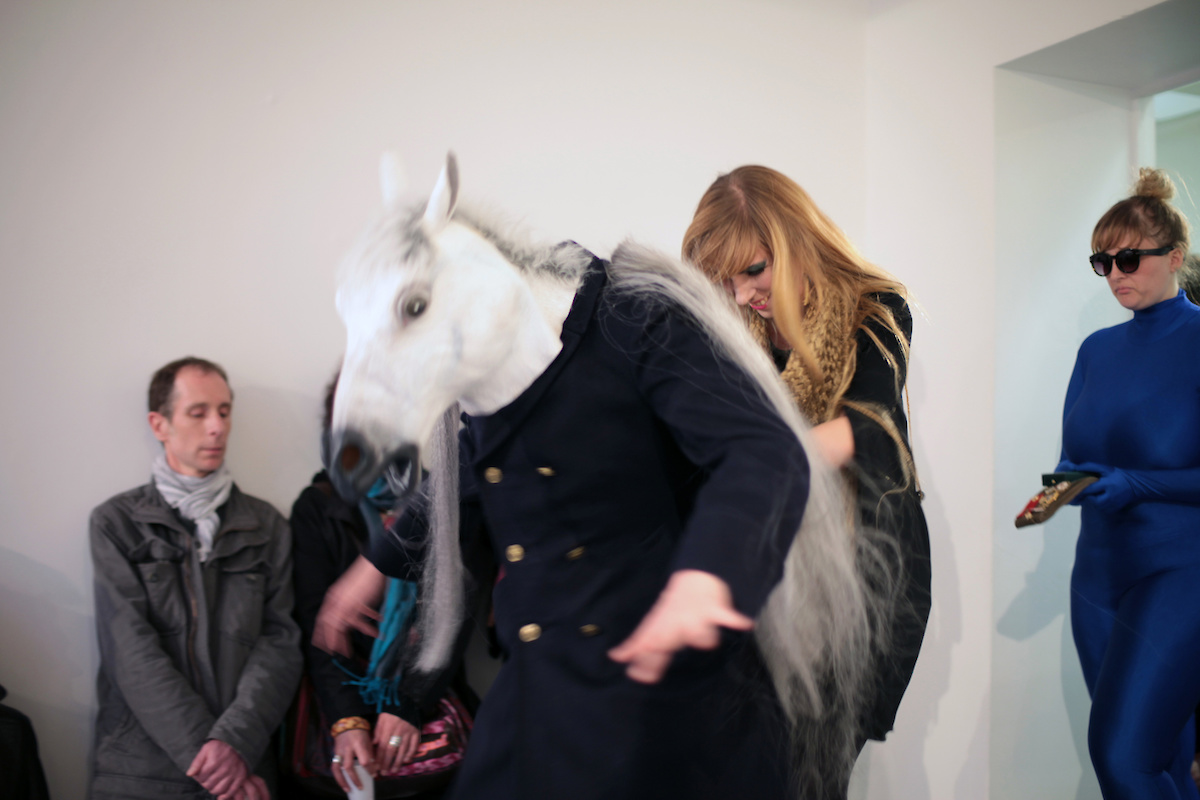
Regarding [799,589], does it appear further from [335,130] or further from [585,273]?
[335,130]

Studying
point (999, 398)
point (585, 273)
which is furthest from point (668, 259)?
point (999, 398)

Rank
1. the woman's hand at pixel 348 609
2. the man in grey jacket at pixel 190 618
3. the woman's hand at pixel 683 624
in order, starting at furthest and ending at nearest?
the man in grey jacket at pixel 190 618 < the woman's hand at pixel 348 609 < the woman's hand at pixel 683 624

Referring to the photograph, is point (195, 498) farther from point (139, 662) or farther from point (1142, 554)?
point (1142, 554)

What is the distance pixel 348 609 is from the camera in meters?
0.94

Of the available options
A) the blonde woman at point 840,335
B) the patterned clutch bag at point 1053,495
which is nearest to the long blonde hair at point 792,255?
the blonde woman at point 840,335

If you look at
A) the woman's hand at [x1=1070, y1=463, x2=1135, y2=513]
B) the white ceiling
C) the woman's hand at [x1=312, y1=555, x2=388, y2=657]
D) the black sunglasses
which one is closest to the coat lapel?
the woman's hand at [x1=312, y1=555, x2=388, y2=657]

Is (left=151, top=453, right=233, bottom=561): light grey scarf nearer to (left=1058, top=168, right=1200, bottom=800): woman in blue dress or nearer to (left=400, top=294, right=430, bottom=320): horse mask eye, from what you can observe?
(left=400, top=294, right=430, bottom=320): horse mask eye

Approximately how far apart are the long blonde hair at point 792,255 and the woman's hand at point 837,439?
0.10m

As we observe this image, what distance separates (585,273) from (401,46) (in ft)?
5.55

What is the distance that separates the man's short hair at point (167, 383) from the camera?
193 centimetres

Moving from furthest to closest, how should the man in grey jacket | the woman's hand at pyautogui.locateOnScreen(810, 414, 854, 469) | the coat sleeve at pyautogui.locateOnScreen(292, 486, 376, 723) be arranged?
the coat sleeve at pyautogui.locateOnScreen(292, 486, 376, 723)
the man in grey jacket
the woman's hand at pyautogui.locateOnScreen(810, 414, 854, 469)

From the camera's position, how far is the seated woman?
5.89 feet

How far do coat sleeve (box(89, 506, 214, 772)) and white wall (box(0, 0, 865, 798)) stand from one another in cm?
19

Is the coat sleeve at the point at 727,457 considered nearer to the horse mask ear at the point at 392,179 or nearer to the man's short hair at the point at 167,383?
the horse mask ear at the point at 392,179
